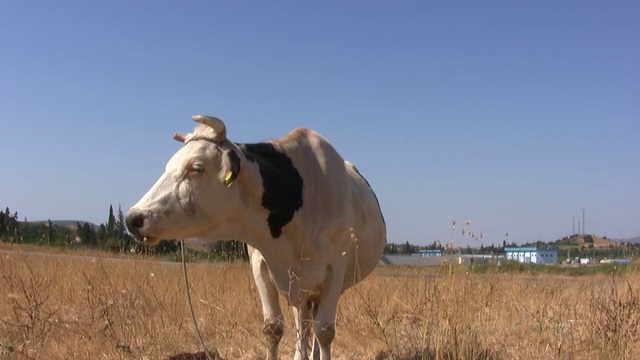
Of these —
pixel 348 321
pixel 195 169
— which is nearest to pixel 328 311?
pixel 195 169

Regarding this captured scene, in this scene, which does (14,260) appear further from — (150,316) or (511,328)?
(511,328)

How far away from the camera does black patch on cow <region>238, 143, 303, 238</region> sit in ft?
15.6

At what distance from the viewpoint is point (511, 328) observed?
682cm

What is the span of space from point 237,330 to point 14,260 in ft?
18.5

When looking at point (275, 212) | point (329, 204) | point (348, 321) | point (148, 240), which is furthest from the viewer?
point (348, 321)

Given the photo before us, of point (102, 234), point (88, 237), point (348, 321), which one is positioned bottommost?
point (348, 321)

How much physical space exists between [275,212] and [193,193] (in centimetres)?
77

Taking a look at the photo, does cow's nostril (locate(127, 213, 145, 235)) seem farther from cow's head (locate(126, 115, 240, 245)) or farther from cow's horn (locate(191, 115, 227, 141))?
cow's horn (locate(191, 115, 227, 141))

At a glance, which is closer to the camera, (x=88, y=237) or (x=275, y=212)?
(x=275, y=212)

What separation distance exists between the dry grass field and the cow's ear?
52.6 inches

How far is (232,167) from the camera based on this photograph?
170 inches

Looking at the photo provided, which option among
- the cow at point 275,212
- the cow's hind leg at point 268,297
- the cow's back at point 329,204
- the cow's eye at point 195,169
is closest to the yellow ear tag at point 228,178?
the cow at point 275,212

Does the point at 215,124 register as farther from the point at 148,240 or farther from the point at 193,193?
the point at 148,240

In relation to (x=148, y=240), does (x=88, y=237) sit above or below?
below
